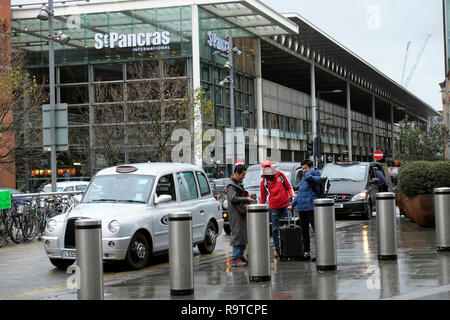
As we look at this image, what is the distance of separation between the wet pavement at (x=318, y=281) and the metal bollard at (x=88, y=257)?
0.88m

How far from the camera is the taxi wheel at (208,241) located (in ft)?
46.2

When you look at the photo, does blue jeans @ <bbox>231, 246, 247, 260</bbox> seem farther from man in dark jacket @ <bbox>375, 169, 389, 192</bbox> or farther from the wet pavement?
man in dark jacket @ <bbox>375, 169, 389, 192</bbox>

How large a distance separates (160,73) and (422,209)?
78.8 feet

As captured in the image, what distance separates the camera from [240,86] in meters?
53.0

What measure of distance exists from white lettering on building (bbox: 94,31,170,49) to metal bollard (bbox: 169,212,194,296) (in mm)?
37643

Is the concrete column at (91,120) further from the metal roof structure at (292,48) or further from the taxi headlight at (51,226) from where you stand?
the taxi headlight at (51,226)

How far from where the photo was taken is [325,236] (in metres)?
9.91

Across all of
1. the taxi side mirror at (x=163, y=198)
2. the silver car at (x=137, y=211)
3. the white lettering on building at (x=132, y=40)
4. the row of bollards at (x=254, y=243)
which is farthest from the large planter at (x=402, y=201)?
the white lettering on building at (x=132, y=40)

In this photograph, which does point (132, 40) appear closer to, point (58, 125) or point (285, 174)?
point (58, 125)

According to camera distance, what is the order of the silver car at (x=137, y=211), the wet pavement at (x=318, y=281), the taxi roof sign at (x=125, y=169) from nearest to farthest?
the wet pavement at (x=318, y=281) < the silver car at (x=137, y=211) < the taxi roof sign at (x=125, y=169)

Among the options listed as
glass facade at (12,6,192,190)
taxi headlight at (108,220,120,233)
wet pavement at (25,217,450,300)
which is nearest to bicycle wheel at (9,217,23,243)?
wet pavement at (25,217,450,300)

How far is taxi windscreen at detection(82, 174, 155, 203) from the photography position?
12711mm

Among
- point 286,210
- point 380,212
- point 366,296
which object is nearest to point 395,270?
point 380,212

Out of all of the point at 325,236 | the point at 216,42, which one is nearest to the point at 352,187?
the point at 325,236
